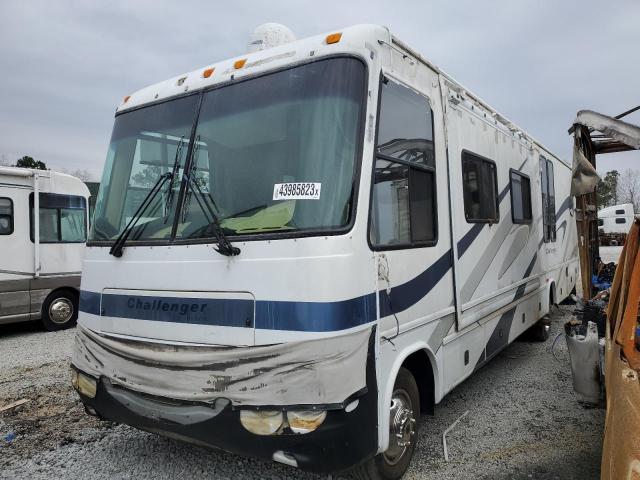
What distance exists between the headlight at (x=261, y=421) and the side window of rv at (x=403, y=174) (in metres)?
1.12

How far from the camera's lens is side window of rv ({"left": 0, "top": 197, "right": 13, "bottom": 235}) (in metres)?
8.07

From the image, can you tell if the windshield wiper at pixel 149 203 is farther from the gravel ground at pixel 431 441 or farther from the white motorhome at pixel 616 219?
the white motorhome at pixel 616 219

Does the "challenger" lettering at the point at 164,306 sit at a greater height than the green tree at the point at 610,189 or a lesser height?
lesser

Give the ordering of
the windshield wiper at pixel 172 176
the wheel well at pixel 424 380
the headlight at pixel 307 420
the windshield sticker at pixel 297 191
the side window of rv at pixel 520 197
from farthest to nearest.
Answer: the side window of rv at pixel 520 197 < the wheel well at pixel 424 380 < the windshield wiper at pixel 172 176 < the windshield sticker at pixel 297 191 < the headlight at pixel 307 420

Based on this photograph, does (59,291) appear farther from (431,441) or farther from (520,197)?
(520,197)

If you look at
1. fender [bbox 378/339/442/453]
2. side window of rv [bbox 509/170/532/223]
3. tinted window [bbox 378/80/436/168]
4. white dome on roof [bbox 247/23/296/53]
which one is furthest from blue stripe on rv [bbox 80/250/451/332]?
side window of rv [bbox 509/170/532/223]

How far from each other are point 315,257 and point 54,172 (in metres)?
8.16

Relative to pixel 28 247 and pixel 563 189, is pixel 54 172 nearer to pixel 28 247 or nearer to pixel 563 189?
pixel 28 247

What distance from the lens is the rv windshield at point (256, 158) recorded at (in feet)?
8.98

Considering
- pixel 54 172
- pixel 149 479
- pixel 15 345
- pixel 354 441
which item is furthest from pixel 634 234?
pixel 54 172

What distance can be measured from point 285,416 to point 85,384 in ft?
5.42

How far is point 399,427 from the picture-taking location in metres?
3.20

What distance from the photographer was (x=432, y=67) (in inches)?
150

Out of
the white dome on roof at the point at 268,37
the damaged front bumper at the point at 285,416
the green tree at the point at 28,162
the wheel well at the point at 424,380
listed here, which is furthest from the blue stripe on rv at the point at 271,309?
the green tree at the point at 28,162
